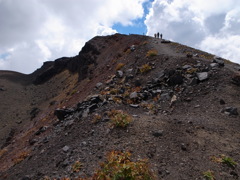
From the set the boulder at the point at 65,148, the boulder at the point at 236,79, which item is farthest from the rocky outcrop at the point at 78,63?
the boulder at the point at 65,148

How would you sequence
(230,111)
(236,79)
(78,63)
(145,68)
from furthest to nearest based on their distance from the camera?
(78,63), (145,68), (236,79), (230,111)

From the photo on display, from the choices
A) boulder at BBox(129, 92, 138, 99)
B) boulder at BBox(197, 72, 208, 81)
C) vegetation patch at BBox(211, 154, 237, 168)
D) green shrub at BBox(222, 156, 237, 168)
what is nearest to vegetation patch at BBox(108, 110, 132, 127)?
boulder at BBox(129, 92, 138, 99)

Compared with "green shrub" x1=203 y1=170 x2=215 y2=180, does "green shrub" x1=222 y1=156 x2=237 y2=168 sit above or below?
above

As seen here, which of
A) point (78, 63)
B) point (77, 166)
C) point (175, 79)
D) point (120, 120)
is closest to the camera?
point (77, 166)

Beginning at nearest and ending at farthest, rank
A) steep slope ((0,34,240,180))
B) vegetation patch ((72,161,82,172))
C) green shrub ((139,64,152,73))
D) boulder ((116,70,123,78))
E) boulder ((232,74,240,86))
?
vegetation patch ((72,161,82,172)) < steep slope ((0,34,240,180)) < boulder ((232,74,240,86)) < green shrub ((139,64,152,73)) < boulder ((116,70,123,78))

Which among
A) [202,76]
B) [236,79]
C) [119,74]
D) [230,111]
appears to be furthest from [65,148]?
[119,74]

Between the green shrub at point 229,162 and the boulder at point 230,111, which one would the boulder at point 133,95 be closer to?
the boulder at point 230,111

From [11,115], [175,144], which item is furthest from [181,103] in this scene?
[11,115]

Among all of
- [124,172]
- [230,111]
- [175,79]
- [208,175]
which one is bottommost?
[208,175]

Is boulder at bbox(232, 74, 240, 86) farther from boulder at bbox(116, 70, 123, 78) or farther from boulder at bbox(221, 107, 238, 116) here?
boulder at bbox(116, 70, 123, 78)

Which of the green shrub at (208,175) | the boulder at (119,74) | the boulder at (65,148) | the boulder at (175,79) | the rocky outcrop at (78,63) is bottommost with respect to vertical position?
the boulder at (65,148)

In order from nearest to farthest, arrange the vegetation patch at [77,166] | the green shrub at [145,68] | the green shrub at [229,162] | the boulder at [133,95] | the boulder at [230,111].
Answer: the green shrub at [229,162], the vegetation patch at [77,166], the boulder at [230,111], the boulder at [133,95], the green shrub at [145,68]

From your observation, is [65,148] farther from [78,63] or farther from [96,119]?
[78,63]

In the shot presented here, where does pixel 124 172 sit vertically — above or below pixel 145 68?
below
